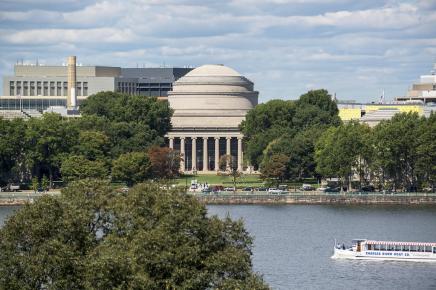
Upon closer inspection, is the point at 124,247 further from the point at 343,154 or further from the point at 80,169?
the point at 80,169

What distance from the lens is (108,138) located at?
589 ft

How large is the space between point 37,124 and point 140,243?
101 m

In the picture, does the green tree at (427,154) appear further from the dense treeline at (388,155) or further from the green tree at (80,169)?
the green tree at (80,169)

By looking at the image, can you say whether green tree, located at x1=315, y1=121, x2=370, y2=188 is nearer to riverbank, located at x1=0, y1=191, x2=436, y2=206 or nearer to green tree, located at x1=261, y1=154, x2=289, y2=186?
green tree, located at x1=261, y1=154, x2=289, y2=186

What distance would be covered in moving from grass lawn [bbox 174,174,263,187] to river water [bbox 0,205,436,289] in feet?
84.5

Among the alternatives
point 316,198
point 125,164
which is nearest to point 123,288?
point 316,198

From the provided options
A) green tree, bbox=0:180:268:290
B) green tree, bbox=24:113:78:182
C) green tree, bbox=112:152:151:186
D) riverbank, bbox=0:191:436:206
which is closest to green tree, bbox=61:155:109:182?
green tree, bbox=112:152:151:186

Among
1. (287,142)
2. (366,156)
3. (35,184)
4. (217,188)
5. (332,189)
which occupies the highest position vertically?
(287,142)

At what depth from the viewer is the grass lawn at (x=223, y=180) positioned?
175000mm

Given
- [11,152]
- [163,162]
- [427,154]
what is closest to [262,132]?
[163,162]

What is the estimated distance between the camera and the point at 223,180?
7151 inches

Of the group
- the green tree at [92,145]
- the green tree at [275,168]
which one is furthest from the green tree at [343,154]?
the green tree at [92,145]

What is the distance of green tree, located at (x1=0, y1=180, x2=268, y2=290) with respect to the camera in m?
70.6

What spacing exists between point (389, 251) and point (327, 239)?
9.15 metres
